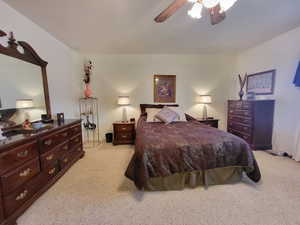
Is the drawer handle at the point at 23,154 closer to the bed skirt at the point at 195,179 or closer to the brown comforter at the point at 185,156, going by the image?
the brown comforter at the point at 185,156

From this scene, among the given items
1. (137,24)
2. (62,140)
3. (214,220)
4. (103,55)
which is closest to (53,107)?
(62,140)

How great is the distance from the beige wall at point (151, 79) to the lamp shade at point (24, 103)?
184 cm

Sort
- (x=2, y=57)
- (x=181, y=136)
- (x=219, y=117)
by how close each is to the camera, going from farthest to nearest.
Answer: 1. (x=219, y=117)
2. (x=181, y=136)
3. (x=2, y=57)

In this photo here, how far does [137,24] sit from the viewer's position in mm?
2369

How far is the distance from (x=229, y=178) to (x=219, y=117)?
2.66 meters

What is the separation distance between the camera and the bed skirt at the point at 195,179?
1827mm

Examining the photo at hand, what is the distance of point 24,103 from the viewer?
209 centimetres

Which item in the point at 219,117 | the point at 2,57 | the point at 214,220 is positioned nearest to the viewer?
the point at 214,220

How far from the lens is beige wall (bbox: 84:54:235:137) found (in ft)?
12.9

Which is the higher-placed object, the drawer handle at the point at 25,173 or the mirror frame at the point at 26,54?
the mirror frame at the point at 26,54

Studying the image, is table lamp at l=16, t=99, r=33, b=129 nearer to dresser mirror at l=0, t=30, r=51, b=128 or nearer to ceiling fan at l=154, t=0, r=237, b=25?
dresser mirror at l=0, t=30, r=51, b=128

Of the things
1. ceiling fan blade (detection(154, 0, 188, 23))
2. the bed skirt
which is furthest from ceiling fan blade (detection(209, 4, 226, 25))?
the bed skirt

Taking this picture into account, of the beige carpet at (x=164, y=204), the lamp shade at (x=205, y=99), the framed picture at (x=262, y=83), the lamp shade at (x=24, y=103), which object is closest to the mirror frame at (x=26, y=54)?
the lamp shade at (x=24, y=103)

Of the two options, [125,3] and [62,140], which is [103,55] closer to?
[125,3]
